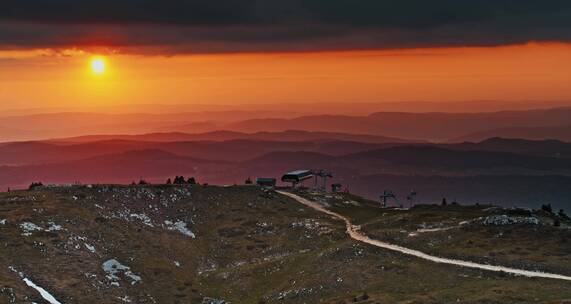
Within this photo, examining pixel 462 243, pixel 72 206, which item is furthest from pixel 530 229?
pixel 72 206

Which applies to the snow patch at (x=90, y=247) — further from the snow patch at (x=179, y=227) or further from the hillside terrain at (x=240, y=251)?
the snow patch at (x=179, y=227)

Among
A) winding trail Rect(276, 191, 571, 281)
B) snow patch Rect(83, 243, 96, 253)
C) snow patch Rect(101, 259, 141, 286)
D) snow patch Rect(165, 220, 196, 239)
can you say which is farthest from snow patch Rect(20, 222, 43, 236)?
winding trail Rect(276, 191, 571, 281)

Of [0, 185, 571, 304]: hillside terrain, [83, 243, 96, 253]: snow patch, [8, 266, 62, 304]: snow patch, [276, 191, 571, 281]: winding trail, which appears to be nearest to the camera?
[276, 191, 571, 281]: winding trail

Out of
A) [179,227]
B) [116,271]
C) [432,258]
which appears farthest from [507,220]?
[116,271]

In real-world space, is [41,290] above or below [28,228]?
below

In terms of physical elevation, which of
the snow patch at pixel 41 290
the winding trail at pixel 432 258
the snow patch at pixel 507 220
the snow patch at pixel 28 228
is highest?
the snow patch at pixel 507 220

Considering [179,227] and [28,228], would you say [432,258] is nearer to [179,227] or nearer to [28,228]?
[179,227]

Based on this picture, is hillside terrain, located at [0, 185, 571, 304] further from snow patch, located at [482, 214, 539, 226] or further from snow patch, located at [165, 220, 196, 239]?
snow patch, located at [482, 214, 539, 226]

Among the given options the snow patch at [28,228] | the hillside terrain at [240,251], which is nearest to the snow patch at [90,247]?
the hillside terrain at [240,251]
